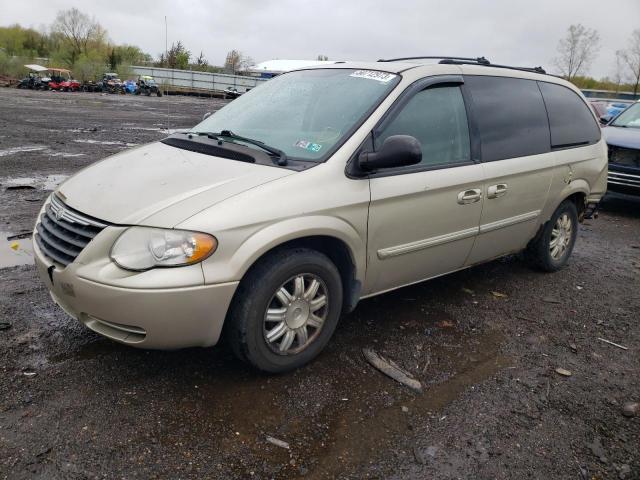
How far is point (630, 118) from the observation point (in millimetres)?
9609

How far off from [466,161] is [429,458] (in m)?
2.17

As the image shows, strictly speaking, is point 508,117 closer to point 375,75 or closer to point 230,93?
point 375,75

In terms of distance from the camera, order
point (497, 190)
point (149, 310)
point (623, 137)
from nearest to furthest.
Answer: point (149, 310), point (497, 190), point (623, 137)

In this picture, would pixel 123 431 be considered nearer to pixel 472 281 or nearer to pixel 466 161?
pixel 466 161

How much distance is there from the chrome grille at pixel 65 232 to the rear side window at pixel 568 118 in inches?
153

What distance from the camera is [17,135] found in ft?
43.4

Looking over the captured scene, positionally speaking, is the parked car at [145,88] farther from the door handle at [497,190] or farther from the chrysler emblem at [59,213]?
the chrysler emblem at [59,213]

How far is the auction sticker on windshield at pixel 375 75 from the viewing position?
3.67 m

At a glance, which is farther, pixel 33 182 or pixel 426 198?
pixel 33 182

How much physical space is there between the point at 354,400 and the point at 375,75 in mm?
2183

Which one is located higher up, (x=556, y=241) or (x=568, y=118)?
(x=568, y=118)

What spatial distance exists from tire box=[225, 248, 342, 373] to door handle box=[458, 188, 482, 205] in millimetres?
1188

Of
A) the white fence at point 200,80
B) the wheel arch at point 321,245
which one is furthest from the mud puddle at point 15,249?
the white fence at point 200,80

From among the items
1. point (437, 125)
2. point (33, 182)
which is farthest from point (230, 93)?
point (437, 125)
